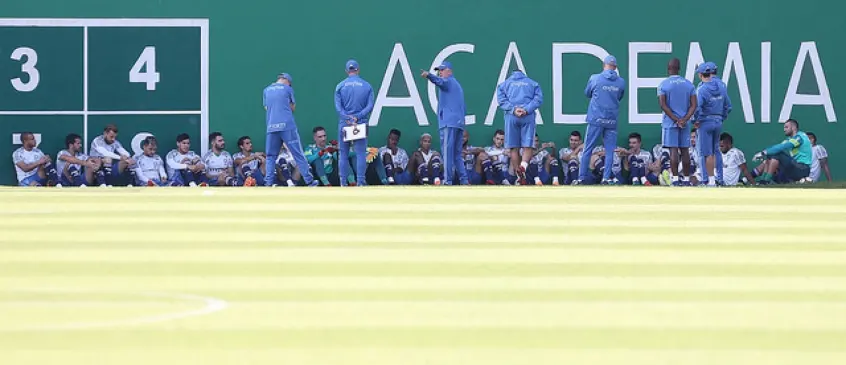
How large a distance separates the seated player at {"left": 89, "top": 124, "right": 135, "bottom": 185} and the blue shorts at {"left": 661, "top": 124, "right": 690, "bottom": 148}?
7.45 m

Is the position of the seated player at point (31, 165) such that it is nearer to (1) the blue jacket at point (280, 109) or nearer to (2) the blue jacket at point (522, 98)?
(1) the blue jacket at point (280, 109)

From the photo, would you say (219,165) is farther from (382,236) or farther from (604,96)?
(382,236)

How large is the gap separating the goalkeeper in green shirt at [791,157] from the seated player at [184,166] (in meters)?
7.61

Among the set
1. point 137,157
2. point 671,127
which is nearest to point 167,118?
point 137,157

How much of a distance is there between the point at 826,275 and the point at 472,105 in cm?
Answer: 1267

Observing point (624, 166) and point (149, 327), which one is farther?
point (624, 166)

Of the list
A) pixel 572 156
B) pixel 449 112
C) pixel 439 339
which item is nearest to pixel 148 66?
pixel 449 112

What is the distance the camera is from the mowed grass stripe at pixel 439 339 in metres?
3.24

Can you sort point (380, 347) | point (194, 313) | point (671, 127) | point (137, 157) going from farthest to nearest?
point (137, 157) < point (671, 127) < point (194, 313) < point (380, 347)

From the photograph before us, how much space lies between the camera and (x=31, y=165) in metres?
16.1

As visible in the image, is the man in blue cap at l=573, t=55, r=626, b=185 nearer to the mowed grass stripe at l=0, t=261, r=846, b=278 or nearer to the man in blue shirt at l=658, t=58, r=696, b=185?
the man in blue shirt at l=658, t=58, r=696, b=185

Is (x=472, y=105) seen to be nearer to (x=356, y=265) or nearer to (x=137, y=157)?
(x=137, y=157)

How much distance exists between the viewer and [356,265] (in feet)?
14.0

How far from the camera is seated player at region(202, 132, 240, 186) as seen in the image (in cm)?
1579
